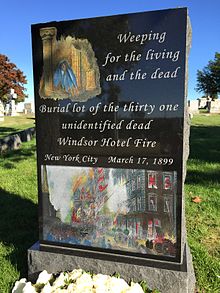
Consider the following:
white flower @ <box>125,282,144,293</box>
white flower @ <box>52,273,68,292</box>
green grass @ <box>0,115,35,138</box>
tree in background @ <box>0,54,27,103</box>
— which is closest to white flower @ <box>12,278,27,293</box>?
white flower @ <box>52,273,68,292</box>

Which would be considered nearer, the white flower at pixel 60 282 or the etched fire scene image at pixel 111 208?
the white flower at pixel 60 282

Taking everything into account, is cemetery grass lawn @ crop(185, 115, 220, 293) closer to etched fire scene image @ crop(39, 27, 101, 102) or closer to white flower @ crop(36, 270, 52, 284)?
white flower @ crop(36, 270, 52, 284)

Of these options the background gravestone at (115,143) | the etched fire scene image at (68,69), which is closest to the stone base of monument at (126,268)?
the background gravestone at (115,143)

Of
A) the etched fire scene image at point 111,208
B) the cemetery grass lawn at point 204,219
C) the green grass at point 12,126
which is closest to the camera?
the etched fire scene image at point 111,208

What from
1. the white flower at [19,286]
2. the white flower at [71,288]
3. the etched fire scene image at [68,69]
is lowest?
the white flower at [19,286]

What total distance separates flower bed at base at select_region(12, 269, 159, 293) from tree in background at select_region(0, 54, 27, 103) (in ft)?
131

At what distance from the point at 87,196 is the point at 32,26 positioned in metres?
1.53

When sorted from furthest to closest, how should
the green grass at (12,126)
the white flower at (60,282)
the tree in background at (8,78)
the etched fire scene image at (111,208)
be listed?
the tree in background at (8,78), the green grass at (12,126), the etched fire scene image at (111,208), the white flower at (60,282)

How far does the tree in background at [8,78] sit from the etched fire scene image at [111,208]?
130 ft

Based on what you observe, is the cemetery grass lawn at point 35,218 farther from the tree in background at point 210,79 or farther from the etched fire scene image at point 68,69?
the tree in background at point 210,79

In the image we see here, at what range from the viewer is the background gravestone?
2254mm

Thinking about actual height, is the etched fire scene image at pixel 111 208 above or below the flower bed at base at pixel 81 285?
above

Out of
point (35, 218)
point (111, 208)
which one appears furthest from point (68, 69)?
point (35, 218)

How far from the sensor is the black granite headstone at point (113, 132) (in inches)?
88.6
